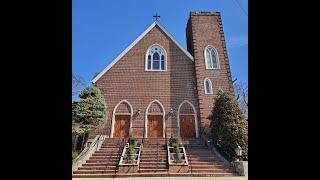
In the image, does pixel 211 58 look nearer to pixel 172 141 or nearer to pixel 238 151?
pixel 172 141

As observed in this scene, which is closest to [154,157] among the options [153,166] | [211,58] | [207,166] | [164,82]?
[153,166]

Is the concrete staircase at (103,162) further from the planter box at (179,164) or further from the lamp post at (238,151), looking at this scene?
the lamp post at (238,151)

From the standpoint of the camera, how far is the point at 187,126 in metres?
10.0

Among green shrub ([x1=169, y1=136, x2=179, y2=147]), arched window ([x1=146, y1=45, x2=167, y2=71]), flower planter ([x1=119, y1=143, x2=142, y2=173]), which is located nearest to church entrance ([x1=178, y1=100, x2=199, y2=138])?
green shrub ([x1=169, y1=136, x2=179, y2=147])

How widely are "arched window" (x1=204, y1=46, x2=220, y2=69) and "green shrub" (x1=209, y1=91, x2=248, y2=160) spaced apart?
1.42 m

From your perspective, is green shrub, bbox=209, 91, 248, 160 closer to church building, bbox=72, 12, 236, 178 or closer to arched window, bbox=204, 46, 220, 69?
church building, bbox=72, 12, 236, 178

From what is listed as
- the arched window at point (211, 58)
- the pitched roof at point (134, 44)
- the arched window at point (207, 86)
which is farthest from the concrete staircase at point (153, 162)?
the arched window at point (211, 58)

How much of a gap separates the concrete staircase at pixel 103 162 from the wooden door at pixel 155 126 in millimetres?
1128

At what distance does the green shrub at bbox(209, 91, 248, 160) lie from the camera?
29.5 feet

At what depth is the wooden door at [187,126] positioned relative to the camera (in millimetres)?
9905

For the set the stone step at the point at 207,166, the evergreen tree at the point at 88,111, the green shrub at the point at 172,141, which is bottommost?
the stone step at the point at 207,166

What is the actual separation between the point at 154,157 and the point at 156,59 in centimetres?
386
